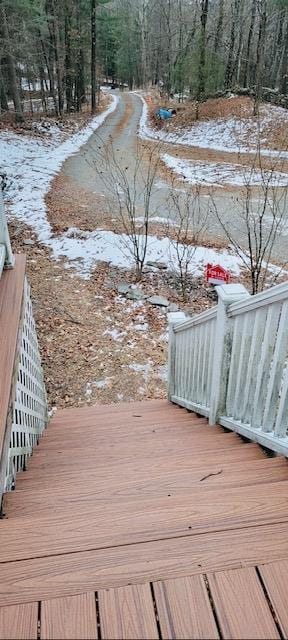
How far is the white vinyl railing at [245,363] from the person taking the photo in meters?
1.97

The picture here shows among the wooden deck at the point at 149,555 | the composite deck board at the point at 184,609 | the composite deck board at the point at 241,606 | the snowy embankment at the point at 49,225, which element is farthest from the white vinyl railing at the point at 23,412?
the snowy embankment at the point at 49,225

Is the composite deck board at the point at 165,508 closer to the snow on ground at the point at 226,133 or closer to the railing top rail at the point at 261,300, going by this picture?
the railing top rail at the point at 261,300

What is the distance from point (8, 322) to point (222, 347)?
1.27 m

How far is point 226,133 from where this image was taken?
18.5m

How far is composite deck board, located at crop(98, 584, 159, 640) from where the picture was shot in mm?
990

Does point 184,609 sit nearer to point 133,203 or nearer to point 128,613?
point 128,613

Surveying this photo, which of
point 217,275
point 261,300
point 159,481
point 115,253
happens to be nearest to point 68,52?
point 115,253

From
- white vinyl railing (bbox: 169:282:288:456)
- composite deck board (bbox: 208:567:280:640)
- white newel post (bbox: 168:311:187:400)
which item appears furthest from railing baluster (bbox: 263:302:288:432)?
white newel post (bbox: 168:311:187:400)

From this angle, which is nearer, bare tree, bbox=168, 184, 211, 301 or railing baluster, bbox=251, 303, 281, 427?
railing baluster, bbox=251, 303, 281, 427

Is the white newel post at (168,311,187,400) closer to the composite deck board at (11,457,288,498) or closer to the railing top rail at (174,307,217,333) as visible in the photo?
the railing top rail at (174,307,217,333)

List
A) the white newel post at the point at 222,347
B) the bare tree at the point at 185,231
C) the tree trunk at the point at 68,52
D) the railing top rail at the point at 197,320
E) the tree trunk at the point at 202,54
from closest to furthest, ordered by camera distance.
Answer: the white newel post at the point at 222,347
the railing top rail at the point at 197,320
the bare tree at the point at 185,231
the tree trunk at the point at 202,54
the tree trunk at the point at 68,52

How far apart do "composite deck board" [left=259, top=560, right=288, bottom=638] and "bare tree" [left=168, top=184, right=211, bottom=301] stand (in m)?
5.36

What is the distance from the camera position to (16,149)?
1496cm

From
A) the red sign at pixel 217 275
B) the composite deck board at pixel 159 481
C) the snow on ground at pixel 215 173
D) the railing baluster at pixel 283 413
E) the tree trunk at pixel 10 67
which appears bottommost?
the red sign at pixel 217 275
